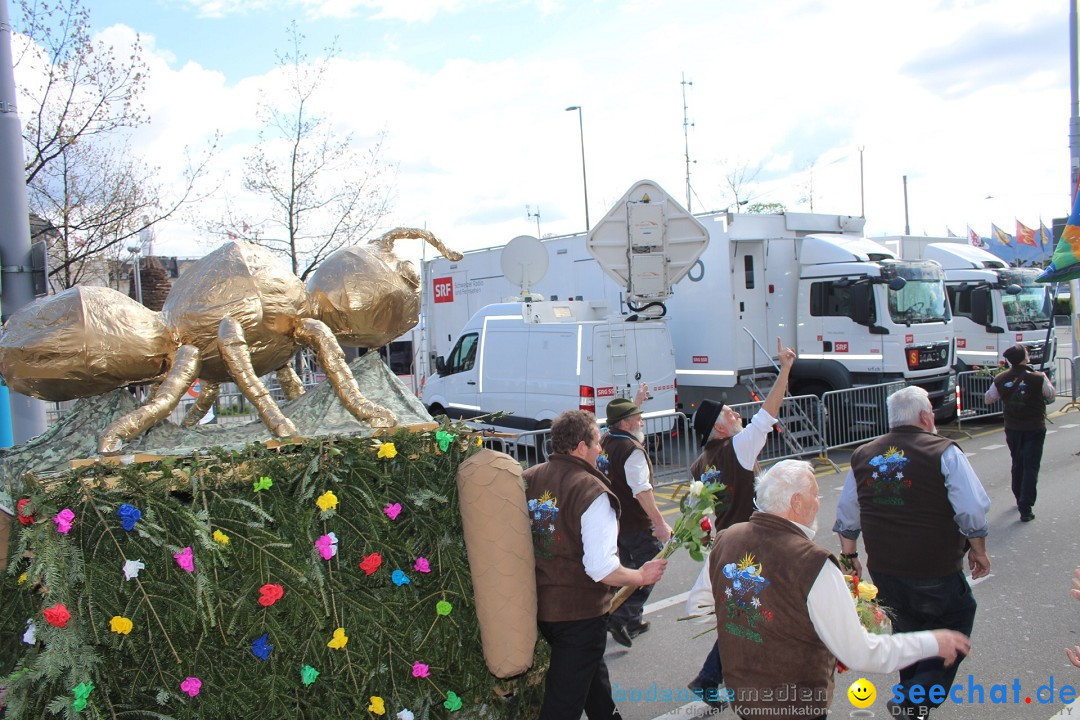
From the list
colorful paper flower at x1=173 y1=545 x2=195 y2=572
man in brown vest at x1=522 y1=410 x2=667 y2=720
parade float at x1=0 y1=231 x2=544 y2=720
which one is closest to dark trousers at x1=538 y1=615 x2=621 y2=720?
man in brown vest at x1=522 y1=410 x2=667 y2=720

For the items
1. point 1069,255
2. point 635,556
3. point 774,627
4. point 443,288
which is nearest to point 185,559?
point 774,627

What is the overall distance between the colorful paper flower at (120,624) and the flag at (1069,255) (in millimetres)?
6619

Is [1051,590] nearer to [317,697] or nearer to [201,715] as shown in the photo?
[317,697]

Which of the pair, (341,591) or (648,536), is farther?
(648,536)

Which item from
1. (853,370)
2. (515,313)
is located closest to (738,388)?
(853,370)

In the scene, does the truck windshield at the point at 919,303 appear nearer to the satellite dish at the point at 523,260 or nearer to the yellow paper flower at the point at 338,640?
the satellite dish at the point at 523,260

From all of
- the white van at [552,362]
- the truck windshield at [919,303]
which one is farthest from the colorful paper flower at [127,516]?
the truck windshield at [919,303]

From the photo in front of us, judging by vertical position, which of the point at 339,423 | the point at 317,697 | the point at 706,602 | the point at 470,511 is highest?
the point at 339,423

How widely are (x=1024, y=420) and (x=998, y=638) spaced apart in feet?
11.6

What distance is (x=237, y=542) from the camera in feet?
10.5

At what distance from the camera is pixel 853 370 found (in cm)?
1312

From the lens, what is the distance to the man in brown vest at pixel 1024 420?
7.82 m

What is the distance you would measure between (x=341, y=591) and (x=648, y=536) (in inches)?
102

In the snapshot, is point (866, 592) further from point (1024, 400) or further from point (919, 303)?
point (919, 303)
